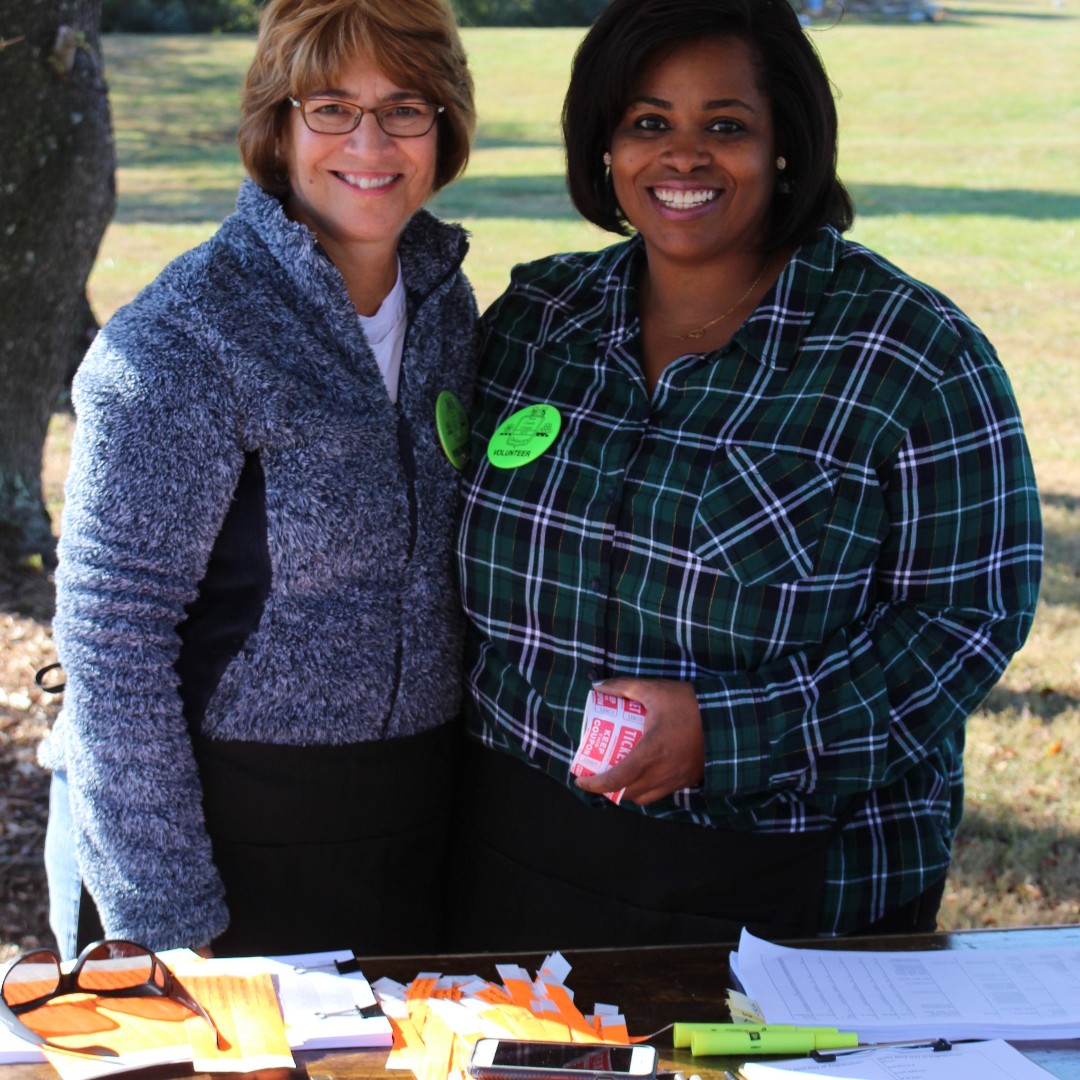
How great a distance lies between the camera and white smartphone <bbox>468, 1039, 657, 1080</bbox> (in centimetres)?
158

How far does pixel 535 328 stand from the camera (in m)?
2.48

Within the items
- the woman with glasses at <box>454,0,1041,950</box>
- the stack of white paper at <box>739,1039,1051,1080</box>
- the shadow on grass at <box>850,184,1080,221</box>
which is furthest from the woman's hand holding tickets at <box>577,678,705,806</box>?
the shadow on grass at <box>850,184,1080,221</box>

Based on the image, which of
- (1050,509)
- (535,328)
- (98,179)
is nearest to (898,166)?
(1050,509)

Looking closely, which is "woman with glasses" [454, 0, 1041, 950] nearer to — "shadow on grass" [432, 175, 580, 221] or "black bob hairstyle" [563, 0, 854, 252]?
"black bob hairstyle" [563, 0, 854, 252]

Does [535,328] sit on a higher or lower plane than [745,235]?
lower

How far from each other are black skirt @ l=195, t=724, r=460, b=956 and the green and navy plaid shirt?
22cm

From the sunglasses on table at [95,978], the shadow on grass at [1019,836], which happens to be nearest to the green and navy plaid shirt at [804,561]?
the sunglasses on table at [95,978]

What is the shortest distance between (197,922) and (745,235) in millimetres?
1389

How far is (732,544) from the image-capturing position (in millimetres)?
2076

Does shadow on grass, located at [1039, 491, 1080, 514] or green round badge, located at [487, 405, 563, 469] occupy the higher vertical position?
green round badge, located at [487, 405, 563, 469]

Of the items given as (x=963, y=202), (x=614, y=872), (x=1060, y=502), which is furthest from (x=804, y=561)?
(x=963, y=202)

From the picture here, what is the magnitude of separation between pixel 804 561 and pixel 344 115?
98 cm

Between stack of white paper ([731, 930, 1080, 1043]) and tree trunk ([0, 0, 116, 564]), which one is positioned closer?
stack of white paper ([731, 930, 1080, 1043])

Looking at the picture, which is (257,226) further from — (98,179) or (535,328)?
(98,179)
